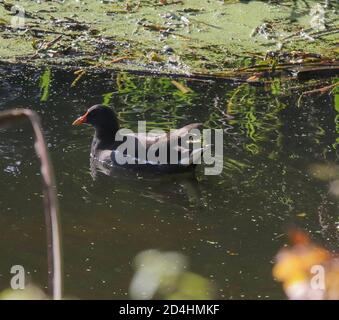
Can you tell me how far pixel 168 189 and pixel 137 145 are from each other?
705 millimetres

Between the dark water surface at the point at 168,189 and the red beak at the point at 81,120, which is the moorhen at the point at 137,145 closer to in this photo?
the red beak at the point at 81,120

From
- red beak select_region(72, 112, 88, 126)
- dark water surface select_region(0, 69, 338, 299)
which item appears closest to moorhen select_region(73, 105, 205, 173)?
red beak select_region(72, 112, 88, 126)

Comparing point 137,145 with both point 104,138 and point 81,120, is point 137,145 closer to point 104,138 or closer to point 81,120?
point 104,138

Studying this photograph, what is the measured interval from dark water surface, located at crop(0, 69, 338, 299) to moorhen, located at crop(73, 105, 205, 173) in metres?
0.11

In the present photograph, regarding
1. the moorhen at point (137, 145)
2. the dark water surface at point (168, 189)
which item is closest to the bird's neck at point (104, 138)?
the moorhen at point (137, 145)

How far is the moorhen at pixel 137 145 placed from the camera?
6.25m

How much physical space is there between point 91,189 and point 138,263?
4.75ft

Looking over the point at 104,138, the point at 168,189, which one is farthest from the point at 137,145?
the point at 168,189

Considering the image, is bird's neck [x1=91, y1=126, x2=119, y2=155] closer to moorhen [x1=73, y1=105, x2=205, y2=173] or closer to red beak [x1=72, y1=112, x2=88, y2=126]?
moorhen [x1=73, y1=105, x2=205, y2=173]

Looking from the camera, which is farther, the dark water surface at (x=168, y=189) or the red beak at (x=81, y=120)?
the red beak at (x=81, y=120)

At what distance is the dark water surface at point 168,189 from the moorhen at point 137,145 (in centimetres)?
11

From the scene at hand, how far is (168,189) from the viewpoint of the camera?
6.00 metres
